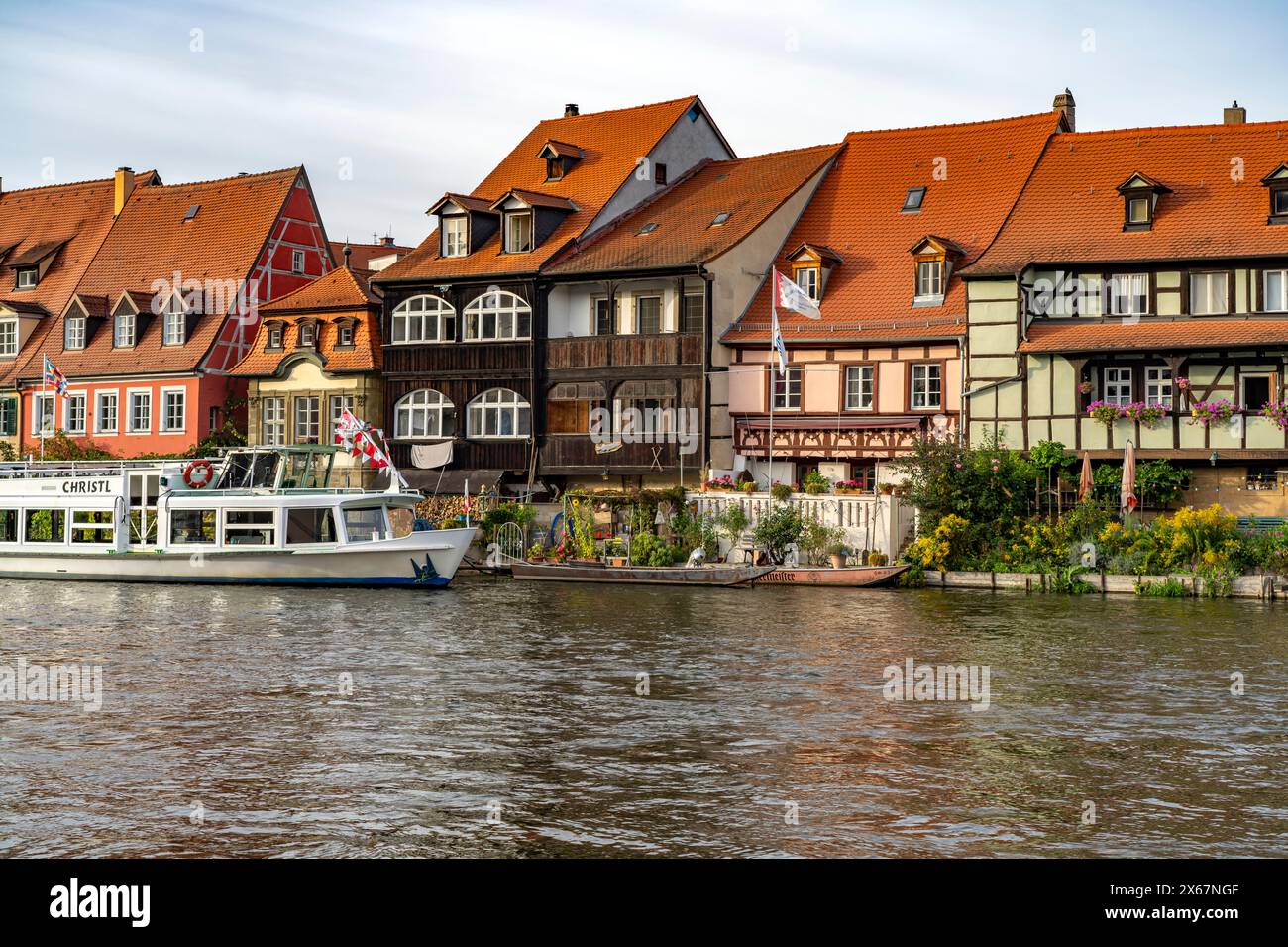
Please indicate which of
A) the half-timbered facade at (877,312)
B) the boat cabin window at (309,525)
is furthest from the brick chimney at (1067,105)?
the boat cabin window at (309,525)

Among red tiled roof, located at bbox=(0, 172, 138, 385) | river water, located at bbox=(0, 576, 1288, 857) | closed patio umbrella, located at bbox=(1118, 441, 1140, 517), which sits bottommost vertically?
river water, located at bbox=(0, 576, 1288, 857)

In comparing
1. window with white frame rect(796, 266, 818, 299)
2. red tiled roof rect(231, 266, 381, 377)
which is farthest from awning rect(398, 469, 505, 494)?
window with white frame rect(796, 266, 818, 299)

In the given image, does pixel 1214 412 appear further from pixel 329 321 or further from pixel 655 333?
pixel 329 321

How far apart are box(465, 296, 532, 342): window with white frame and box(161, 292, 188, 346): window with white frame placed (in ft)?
47.8

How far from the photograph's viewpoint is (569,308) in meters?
52.1

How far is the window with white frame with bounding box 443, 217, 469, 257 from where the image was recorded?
178 feet

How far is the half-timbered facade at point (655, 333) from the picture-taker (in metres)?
48.9

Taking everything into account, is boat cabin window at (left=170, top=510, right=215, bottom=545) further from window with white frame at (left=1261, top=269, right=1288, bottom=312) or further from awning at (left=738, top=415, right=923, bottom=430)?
window with white frame at (left=1261, top=269, right=1288, bottom=312)

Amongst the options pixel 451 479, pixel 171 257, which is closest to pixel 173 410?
pixel 171 257

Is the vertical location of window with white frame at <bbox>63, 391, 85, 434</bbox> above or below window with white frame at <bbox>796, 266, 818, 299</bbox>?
below

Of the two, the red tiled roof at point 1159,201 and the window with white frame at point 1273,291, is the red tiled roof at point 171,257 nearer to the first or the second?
the red tiled roof at point 1159,201

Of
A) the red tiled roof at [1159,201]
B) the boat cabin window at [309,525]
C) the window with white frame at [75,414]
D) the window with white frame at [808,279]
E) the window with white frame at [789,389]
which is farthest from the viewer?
the window with white frame at [75,414]

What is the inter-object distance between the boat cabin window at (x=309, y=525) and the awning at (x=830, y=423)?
44.2 ft
